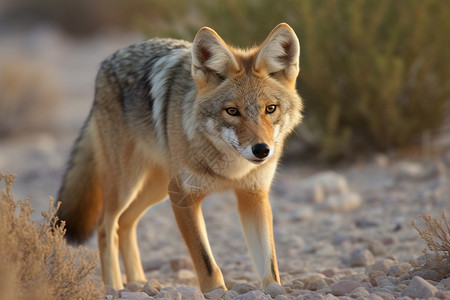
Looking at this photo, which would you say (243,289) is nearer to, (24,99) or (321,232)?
(321,232)

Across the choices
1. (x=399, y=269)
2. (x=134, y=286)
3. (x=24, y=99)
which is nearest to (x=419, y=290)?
(x=399, y=269)

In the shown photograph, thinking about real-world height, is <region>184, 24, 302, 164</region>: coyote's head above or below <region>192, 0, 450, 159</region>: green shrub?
below

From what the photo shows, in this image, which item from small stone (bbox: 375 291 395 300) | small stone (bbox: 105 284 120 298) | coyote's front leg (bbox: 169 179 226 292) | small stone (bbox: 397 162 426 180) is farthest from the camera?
small stone (bbox: 397 162 426 180)

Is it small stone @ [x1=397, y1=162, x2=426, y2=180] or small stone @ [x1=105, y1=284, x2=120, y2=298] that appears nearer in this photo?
small stone @ [x1=105, y1=284, x2=120, y2=298]

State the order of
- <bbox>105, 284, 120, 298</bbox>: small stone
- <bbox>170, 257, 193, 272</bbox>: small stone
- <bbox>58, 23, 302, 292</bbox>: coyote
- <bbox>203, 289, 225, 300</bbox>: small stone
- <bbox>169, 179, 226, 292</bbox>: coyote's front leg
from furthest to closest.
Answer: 1. <bbox>170, 257, 193, 272</bbox>: small stone
2. <bbox>169, 179, 226, 292</bbox>: coyote's front leg
3. <bbox>58, 23, 302, 292</bbox>: coyote
4. <bbox>203, 289, 225, 300</bbox>: small stone
5. <bbox>105, 284, 120, 298</bbox>: small stone

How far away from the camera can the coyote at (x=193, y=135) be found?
3889 millimetres

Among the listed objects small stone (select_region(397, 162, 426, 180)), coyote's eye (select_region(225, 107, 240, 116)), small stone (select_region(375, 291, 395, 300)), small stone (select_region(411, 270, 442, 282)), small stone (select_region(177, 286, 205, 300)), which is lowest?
small stone (select_region(375, 291, 395, 300))

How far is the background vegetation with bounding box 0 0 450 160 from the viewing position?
25.3 ft

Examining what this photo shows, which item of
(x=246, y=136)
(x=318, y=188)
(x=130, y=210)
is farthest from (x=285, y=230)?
(x=246, y=136)

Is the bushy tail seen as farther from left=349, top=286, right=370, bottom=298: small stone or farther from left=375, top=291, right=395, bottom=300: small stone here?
left=375, top=291, right=395, bottom=300: small stone

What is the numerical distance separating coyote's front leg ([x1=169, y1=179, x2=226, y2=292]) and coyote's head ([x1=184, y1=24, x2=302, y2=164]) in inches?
15.0

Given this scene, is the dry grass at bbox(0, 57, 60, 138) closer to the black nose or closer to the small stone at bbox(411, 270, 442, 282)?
the black nose

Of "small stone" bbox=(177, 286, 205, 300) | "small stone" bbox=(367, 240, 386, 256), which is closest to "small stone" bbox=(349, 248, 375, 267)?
"small stone" bbox=(367, 240, 386, 256)

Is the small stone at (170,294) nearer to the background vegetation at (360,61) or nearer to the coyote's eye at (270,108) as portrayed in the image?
the coyote's eye at (270,108)
